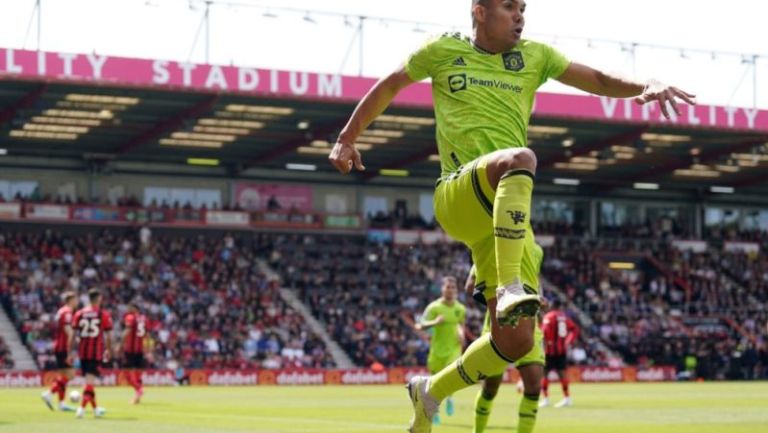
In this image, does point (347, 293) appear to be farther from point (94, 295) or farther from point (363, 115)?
point (363, 115)

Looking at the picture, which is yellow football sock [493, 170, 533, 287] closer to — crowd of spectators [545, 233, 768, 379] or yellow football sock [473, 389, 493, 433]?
yellow football sock [473, 389, 493, 433]

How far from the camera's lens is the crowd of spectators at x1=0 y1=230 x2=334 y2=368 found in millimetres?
44438

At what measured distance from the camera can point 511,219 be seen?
7402 mm

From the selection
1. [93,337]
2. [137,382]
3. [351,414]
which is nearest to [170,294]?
[137,382]

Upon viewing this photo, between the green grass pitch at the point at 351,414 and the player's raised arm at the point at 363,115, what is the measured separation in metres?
9.39

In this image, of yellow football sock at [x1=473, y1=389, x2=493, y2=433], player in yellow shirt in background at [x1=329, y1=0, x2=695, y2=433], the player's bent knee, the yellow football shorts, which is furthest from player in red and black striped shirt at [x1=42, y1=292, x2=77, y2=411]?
the player's bent knee

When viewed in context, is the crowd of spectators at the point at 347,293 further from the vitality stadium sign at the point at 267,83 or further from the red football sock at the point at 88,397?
the red football sock at the point at 88,397

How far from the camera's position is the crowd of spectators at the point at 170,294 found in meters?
44.4

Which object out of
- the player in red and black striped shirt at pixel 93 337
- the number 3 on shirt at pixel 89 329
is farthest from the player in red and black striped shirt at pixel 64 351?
the number 3 on shirt at pixel 89 329

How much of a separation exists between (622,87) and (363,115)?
1.66m

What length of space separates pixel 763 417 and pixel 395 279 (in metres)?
32.8

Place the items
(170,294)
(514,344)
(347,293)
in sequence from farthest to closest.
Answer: (347,293)
(170,294)
(514,344)

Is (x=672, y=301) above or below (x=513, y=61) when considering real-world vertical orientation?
below

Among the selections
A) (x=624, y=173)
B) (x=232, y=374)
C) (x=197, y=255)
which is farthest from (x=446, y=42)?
(x=624, y=173)
